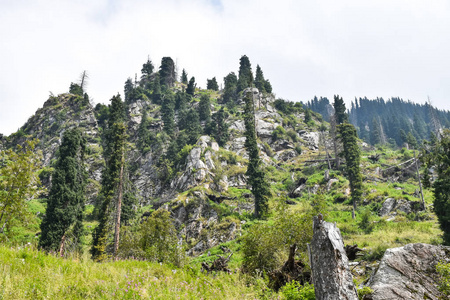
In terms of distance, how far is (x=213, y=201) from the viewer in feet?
124

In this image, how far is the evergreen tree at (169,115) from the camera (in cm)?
6669

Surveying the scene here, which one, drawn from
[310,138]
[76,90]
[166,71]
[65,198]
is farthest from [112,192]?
[166,71]

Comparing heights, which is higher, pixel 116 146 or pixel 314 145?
pixel 314 145

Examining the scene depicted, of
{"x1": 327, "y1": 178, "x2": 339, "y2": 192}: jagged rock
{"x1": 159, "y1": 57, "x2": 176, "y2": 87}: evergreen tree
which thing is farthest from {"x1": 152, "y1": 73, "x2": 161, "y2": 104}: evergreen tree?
{"x1": 327, "y1": 178, "x2": 339, "y2": 192}: jagged rock

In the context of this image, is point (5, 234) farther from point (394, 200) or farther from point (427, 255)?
point (394, 200)

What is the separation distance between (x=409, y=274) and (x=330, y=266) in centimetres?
382

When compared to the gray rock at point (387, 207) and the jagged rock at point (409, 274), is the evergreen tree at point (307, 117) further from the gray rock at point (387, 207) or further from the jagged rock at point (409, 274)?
the jagged rock at point (409, 274)

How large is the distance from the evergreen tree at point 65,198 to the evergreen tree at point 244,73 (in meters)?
65.3

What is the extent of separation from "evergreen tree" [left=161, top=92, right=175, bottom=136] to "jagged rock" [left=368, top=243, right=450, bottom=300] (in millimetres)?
60961

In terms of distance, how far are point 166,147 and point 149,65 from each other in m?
59.8

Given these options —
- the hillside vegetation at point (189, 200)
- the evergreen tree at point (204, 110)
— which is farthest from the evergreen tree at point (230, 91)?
the evergreen tree at point (204, 110)

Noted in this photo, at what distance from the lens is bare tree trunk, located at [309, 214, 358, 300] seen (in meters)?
4.79

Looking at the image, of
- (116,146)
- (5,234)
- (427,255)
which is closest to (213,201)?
(116,146)

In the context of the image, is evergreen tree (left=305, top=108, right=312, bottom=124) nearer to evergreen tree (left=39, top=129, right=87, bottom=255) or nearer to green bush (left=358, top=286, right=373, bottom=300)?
evergreen tree (left=39, top=129, right=87, bottom=255)
